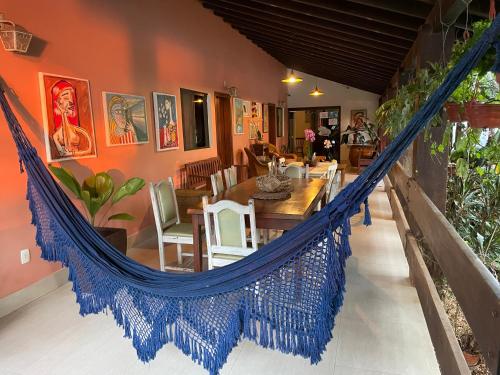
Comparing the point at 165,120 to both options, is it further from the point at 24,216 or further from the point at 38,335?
the point at 38,335

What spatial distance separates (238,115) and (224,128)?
Answer: 57cm

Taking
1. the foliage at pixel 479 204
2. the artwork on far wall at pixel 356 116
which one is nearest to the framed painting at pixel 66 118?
the foliage at pixel 479 204

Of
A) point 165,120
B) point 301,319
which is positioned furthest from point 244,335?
point 165,120

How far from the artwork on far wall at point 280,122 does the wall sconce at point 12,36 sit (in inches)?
315

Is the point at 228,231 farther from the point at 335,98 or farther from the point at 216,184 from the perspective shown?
the point at 335,98

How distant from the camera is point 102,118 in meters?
3.57

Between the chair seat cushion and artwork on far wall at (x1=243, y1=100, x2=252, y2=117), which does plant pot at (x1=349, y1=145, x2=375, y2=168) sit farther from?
the chair seat cushion

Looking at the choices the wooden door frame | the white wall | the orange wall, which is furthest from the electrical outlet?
the white wall

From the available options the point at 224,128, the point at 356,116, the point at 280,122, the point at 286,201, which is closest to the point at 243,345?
the point at 286,201

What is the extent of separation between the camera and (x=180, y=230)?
124 inches

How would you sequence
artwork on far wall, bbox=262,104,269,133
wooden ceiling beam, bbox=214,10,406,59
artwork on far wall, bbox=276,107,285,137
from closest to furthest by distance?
wooden ceiling beam, bbox=214,10,406,59
artwork on far wall, bbox=262,104,269,133
artwork on far wall, bbox=276,107,285,137

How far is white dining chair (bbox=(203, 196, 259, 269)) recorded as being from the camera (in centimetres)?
233

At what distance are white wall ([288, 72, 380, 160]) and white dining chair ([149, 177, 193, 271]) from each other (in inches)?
351

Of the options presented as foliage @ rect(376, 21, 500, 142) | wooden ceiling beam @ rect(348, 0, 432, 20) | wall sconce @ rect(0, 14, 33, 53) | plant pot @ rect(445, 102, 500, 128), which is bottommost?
plant pot @ rect(445, 102, 500, 128)
